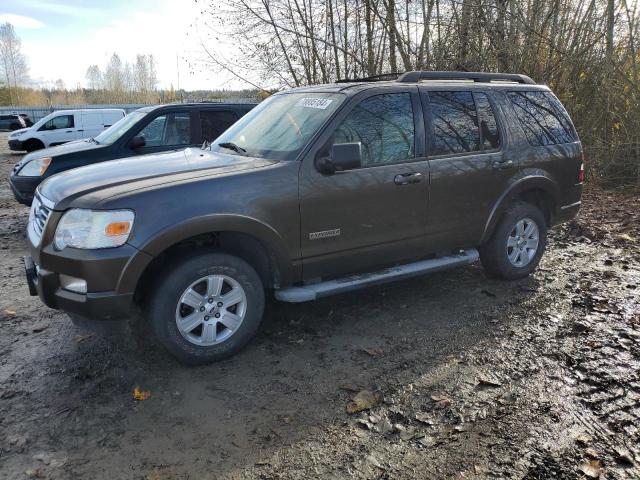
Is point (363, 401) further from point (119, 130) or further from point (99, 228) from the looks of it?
point (119, 130)

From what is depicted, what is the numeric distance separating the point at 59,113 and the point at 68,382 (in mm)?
18323

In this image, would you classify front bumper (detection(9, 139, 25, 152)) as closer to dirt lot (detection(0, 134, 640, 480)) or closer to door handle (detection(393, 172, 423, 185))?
dirt lot (detection(0, 134, 640, 480))

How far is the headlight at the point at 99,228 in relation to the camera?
10.5ft

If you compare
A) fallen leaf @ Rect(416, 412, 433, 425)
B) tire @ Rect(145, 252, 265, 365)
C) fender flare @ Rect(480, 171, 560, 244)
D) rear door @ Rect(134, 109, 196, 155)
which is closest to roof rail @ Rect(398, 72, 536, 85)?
fender flare @ Rect(480, 171, 560, 244)

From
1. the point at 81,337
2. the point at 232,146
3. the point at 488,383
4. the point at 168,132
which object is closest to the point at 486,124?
the point at 232,146

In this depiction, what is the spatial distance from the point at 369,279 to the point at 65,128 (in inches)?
729

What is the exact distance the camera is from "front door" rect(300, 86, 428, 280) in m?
3.87

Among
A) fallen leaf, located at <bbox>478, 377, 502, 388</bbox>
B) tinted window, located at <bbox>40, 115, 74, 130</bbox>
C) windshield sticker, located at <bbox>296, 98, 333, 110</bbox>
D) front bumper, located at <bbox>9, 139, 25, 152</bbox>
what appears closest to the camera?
fallen leaf, located at <bbox>478, 377, 502, 388</bbox>

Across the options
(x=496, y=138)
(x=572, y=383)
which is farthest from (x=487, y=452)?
(x=496, y=138)

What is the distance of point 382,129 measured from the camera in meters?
4.19

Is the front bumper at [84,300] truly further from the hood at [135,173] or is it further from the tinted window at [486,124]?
the tinted window at [486,124]

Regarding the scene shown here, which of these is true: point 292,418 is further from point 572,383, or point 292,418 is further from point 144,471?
point 572,383

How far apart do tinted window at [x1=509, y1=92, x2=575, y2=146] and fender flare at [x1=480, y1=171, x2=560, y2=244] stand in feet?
1.16

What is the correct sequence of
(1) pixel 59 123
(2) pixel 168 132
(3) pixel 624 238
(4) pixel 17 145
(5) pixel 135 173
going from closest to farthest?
(5) pixel 135 173 → (3) pixel 624 238 → (2) pixel 168 132 → (1) pixel 59 123 → (4) pixel 17 145
